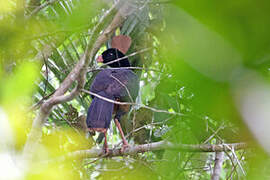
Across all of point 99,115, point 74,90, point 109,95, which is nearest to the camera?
point 74,90

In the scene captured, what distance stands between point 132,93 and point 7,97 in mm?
2839

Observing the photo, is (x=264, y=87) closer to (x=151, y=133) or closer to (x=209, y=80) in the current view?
(x=209, y=80)

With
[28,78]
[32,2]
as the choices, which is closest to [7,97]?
[28,78]

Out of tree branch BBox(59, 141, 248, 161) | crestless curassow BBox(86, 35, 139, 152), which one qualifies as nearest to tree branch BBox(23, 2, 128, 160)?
tree branch BBox(59, 141, 248, 161)

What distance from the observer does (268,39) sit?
63 cm

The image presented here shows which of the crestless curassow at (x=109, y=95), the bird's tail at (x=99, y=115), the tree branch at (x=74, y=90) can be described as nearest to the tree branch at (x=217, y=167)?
the crestless curassow at (x=109, y=95)

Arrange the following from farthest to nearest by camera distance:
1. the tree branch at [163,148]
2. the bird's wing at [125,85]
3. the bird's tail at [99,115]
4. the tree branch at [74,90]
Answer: the bird's wing at [125,85]
the bird's tail at [99,115]
the tree branch at [163,148]
the tree branch at [74,90]

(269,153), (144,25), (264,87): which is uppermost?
(144,25)

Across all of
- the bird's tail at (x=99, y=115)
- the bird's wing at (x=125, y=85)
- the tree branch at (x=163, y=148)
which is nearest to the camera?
the tree branch at (x=163, y=148)

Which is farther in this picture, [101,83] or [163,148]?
[101,83]

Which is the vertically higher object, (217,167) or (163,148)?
(163,148)

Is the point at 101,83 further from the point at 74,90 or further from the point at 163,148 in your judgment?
the point at 74,90

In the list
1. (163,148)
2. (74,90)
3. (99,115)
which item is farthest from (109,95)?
(74,90)

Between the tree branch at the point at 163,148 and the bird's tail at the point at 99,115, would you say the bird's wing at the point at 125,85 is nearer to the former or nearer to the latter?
the bird's tail at the point at 99,115
